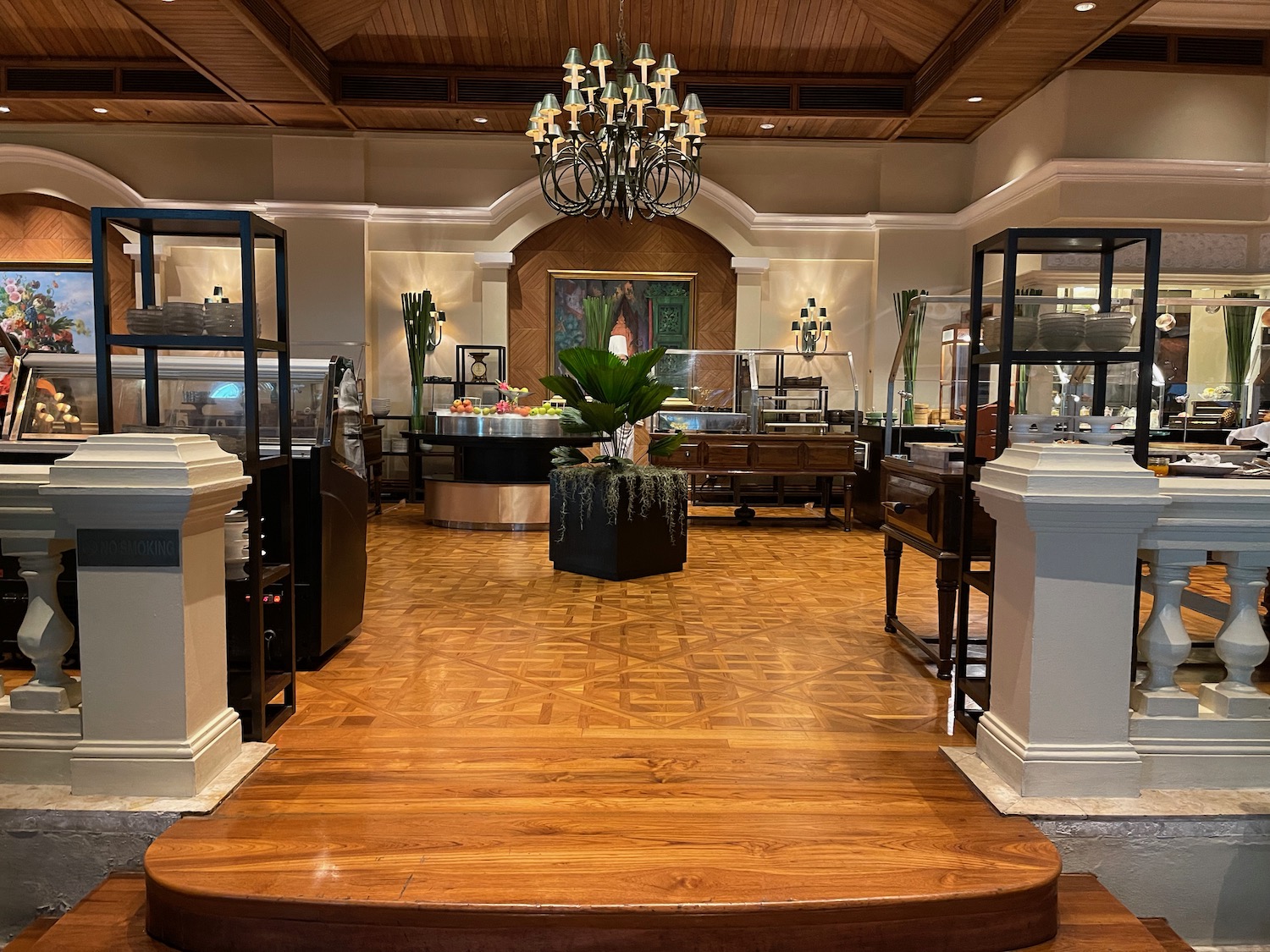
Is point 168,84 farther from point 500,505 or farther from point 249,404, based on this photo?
point 249,404

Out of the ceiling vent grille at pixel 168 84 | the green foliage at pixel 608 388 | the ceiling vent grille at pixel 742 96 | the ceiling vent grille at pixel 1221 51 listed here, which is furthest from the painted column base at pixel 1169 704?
the ceiling vent grille at pixel 168 84

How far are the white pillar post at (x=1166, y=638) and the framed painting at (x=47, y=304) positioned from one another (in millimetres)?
11364

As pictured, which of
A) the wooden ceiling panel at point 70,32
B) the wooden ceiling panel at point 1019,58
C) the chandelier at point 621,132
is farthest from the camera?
the wooden ceiling panel at point 70,32

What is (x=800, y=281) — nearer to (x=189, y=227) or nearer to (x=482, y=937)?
(x=189, y=227)

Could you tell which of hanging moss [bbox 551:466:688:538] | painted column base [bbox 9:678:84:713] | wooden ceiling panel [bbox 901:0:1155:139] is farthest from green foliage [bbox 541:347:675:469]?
wooden ceiling panel [bbox 901:0:1155:139]

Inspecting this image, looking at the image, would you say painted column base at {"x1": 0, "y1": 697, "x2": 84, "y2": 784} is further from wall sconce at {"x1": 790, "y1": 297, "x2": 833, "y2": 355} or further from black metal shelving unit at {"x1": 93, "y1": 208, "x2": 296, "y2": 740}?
wall sconce at {"x1": 790, "y1": 297, "x2": 833, "y2": 355}

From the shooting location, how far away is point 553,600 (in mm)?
4703

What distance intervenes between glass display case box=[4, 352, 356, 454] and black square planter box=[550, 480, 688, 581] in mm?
2021

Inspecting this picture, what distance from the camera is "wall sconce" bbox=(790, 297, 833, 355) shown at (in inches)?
389

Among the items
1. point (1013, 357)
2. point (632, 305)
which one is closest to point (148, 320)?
point (1013, 357)

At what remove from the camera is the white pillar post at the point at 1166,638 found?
2234mm

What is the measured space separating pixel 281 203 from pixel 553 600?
6.90m

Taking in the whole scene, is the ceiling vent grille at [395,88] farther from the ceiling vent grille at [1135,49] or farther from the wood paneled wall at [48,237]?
the ceiling vent grille at [1135,49]

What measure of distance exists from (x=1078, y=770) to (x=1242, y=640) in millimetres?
555
